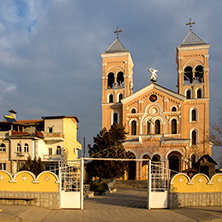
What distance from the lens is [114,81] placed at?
4469 cm

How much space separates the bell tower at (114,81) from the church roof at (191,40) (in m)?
8.19

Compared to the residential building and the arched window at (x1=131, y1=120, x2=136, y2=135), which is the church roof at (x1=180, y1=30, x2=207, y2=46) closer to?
the arched window at (x1=131, y1=120, x2=136, y2=135)

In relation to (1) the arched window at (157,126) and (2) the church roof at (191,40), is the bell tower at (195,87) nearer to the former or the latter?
(2) the church roof at (191,40)

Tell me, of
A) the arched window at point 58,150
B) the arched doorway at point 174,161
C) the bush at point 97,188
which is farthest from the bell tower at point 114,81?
the bush at point 97,188

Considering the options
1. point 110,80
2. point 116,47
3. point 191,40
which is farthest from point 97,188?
point 191,40

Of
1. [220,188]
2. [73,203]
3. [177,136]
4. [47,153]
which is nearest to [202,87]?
[177,136]

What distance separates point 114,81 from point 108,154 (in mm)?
15624

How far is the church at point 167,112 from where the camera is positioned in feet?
126

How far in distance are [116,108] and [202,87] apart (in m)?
12.0

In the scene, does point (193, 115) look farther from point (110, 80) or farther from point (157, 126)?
point (110, 80)

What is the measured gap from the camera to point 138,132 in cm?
4097

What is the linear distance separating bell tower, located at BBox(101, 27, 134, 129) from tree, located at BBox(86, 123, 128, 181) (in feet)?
28.3

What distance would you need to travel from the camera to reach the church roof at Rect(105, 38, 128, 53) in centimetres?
4534

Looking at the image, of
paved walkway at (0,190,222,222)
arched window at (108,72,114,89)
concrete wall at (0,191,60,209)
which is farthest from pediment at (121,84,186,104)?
concrete wall at (0,191,60,209)
